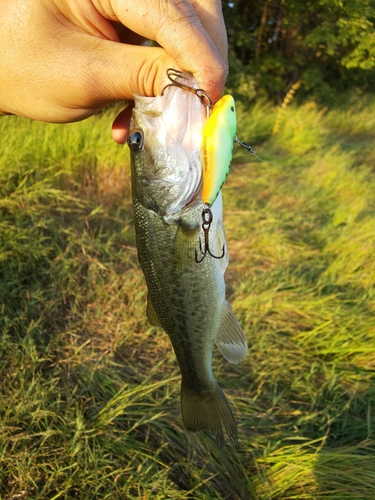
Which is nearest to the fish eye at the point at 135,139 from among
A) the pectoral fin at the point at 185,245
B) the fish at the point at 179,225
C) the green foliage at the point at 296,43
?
the fish at the point at 179,225

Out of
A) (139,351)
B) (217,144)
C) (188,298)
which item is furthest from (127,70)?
(139,351)

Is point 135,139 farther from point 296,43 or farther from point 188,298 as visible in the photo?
point 296,43

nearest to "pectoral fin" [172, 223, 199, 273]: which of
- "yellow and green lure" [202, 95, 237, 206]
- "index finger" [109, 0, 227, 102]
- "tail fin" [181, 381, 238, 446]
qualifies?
"yellow and green lure" [202, 95, 237, 206]

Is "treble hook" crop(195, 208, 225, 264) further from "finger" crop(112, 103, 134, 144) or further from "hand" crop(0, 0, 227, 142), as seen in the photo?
"finger" crop(112, 103, 134, 144)

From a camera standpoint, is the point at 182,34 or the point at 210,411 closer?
the point at 182,34

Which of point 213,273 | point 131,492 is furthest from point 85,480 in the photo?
point 213,273

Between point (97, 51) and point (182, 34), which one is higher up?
point (182, 34)

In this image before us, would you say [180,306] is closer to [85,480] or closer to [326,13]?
[85,480]

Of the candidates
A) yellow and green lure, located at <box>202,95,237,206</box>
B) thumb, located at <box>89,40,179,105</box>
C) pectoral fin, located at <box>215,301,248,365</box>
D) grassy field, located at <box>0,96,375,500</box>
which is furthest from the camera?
grassy field, located at <box>0,96,375,500</box>
